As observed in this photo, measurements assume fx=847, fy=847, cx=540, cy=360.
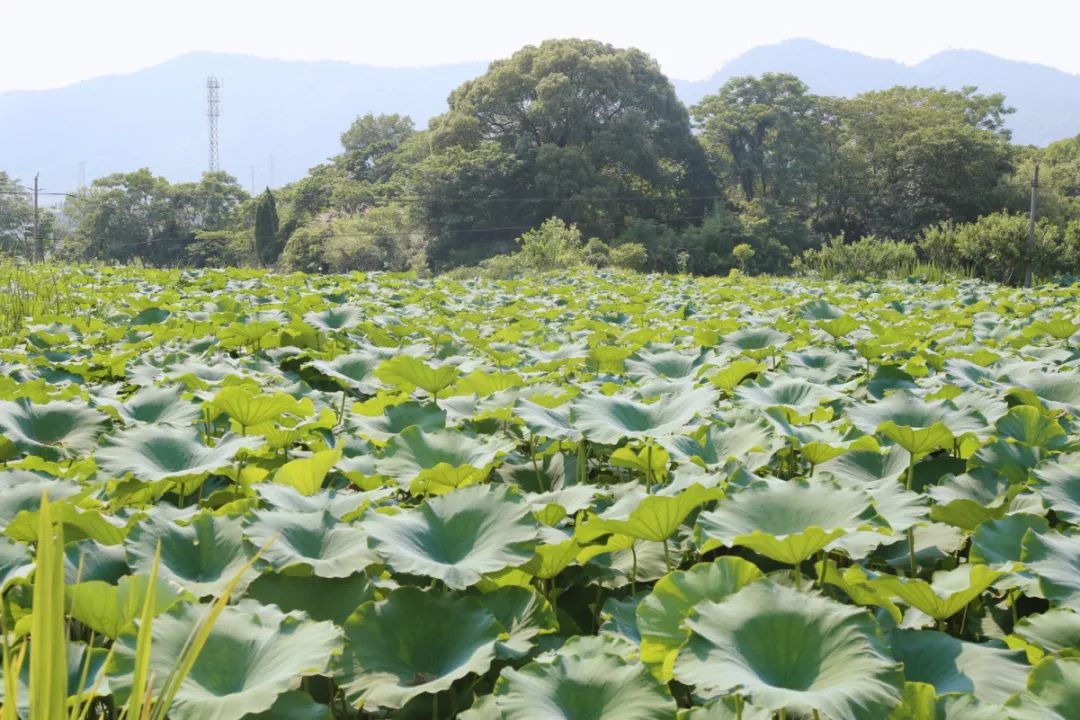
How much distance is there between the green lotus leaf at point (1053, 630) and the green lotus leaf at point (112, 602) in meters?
0.99

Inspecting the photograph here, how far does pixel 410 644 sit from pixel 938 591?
647 millimetres

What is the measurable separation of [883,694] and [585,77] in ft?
121

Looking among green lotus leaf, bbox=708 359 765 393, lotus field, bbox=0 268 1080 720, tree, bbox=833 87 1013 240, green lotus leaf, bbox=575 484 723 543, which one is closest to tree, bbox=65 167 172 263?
tree, bbox=833 87 1013 240

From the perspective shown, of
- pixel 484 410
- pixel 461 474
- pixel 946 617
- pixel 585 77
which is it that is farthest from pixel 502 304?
pixel 585 77

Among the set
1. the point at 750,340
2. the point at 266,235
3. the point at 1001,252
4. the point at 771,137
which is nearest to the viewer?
the point at 750,340

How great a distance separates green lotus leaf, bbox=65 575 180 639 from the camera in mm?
977

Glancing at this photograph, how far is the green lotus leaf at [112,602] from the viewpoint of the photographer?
977 millimetres

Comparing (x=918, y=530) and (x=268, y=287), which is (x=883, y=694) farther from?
(x=268, y=287)

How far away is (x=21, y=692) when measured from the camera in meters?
0.89

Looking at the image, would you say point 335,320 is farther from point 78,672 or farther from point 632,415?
point 78,672

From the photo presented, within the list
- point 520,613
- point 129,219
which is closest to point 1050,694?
point 520,613

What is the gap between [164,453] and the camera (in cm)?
150

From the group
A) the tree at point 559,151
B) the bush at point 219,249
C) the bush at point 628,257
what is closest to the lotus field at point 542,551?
the bush at point 628,257

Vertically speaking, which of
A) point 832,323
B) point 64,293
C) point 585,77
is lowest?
point 64,293
